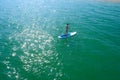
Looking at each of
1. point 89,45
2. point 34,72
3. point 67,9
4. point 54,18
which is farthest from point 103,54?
point 67,9

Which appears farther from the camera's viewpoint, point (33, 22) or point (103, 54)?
point (33, 22)

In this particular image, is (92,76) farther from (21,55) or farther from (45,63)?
(21,55)

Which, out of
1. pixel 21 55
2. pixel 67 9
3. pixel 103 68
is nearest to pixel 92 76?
pixel 103 68

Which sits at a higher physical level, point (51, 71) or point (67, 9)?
point (67, 9)

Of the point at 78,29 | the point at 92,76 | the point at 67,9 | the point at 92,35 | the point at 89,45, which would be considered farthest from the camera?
the point at 67,9

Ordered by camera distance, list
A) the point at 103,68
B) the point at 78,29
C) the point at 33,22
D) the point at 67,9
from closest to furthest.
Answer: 1. the point at 103,68
2. the point at 78,29
3. the point at 33,22
4. the point at 67,9

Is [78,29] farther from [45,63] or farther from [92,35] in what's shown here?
[45,63]
